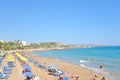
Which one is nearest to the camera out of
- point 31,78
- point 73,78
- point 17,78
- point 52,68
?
point 31,78

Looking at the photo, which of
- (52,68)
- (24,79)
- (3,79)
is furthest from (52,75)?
(3,79)

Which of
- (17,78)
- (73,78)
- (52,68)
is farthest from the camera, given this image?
(52,68)

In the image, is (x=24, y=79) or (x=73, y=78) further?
(x=73, y=78)

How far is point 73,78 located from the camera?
24.9 metres

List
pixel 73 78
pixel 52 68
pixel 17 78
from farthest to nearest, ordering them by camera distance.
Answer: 1. pixel 52 68
2. pixel 73 78
3. pixel 17 78

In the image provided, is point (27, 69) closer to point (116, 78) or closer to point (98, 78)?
point (98, 78)

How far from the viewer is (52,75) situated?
1011 inches

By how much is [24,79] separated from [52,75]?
4.26 m

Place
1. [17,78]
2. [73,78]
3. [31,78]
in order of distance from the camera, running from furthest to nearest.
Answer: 1. [73,78]
2. [17,78]
3. [31,78]

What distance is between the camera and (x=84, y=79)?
24922 millimetres

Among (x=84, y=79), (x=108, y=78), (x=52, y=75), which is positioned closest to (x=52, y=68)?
(x=52, y=75)

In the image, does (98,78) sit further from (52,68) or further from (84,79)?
(52,68)

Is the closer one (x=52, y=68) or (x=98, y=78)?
(x=98, y=78)

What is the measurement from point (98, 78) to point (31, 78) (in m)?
8.04
